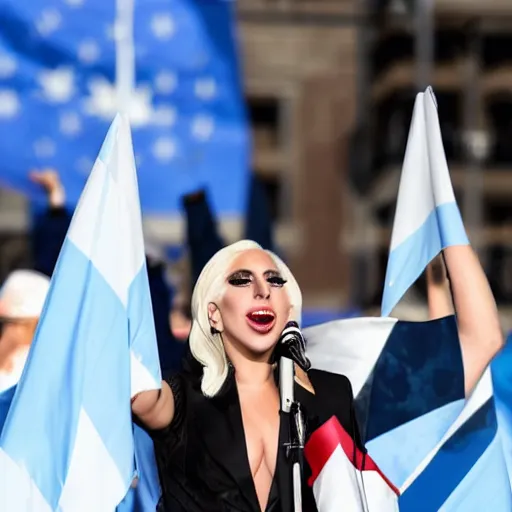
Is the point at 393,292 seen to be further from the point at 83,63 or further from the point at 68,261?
the point at 83,63

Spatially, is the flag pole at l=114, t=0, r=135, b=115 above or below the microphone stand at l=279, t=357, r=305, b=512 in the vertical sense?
above

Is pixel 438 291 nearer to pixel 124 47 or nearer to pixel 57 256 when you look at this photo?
pixel 57 256

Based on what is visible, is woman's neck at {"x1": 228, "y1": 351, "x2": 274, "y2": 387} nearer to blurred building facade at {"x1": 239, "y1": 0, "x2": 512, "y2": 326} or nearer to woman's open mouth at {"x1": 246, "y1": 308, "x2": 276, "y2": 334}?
woman's open mouth at {"x1": 246, "y1": 308, "x2": 276, "y2": 334}

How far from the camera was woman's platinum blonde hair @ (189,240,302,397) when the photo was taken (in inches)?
124

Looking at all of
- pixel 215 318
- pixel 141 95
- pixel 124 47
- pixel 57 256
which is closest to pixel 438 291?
pixel 215 318

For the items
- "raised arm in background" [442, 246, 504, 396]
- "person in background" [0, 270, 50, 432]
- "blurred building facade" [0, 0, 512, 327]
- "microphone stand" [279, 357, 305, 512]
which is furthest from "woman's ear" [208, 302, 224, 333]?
"blurred building facade" [0, 0, 512, 327]

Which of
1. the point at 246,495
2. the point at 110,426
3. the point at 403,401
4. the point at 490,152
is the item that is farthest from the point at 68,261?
the point at 490,152

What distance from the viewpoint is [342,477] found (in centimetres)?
296

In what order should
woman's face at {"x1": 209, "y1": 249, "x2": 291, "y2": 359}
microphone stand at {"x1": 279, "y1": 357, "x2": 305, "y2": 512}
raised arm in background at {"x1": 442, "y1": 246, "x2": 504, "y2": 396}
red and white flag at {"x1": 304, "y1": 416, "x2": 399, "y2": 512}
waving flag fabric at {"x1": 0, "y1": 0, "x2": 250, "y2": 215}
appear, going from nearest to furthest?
1. microphone stand at {"x1": 279, "y1": 357, "x2": 305, "y2": 512}
2. red and white flag at {"x1": 304, "y1": 416, "x2": 399, "y2": 512}
3. woman's face at {"x1": 209, "y1": 249, "x2": 291, "y2": 359}
4. raised arm in background at {"x1": 442, "y1": 246, "x2": 504, "y2": 396}
5. waving flag fabric at {"x1": 0, "y1": 0, "x2": 250, "y2": 215}

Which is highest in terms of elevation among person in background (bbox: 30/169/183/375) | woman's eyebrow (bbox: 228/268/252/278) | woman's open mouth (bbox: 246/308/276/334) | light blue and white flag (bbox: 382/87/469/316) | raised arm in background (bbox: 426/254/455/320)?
person in background (bbox: 30/169/183/375)

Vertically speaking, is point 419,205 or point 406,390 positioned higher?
point 419,205

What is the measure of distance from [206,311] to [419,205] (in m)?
0.87

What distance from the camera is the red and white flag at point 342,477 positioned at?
294cm

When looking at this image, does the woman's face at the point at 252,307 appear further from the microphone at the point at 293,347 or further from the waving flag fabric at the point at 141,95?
the waving flag fabric at the point at 141,95
